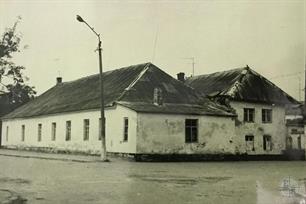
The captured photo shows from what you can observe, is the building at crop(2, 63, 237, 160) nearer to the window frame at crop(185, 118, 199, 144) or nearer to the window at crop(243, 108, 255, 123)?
the window frame at crop(185, 118, 199, 144)

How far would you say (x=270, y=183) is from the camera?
2.78 meters

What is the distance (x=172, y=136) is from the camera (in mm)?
5164

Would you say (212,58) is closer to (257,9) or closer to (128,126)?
(257,9)

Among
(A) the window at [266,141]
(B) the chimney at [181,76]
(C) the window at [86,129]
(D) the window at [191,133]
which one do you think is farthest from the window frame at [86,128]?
(A) the window at [266,141]

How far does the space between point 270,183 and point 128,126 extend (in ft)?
7.27

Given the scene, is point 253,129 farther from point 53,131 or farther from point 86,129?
point 53,131

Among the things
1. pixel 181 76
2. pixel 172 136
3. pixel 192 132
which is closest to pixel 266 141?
pixel 192 132

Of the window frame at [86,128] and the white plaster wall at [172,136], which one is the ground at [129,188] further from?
the white plaster wall at [172,136]

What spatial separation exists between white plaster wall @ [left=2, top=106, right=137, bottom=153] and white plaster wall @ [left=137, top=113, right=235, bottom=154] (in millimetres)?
136

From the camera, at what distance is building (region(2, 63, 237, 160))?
13.7 ft

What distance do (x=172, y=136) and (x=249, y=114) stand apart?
1.77 metres

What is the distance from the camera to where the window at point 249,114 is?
650cm

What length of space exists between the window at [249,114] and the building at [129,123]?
975 millimetres

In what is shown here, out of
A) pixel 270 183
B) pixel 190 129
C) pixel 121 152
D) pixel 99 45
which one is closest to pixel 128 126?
Result: pixel 121 152
